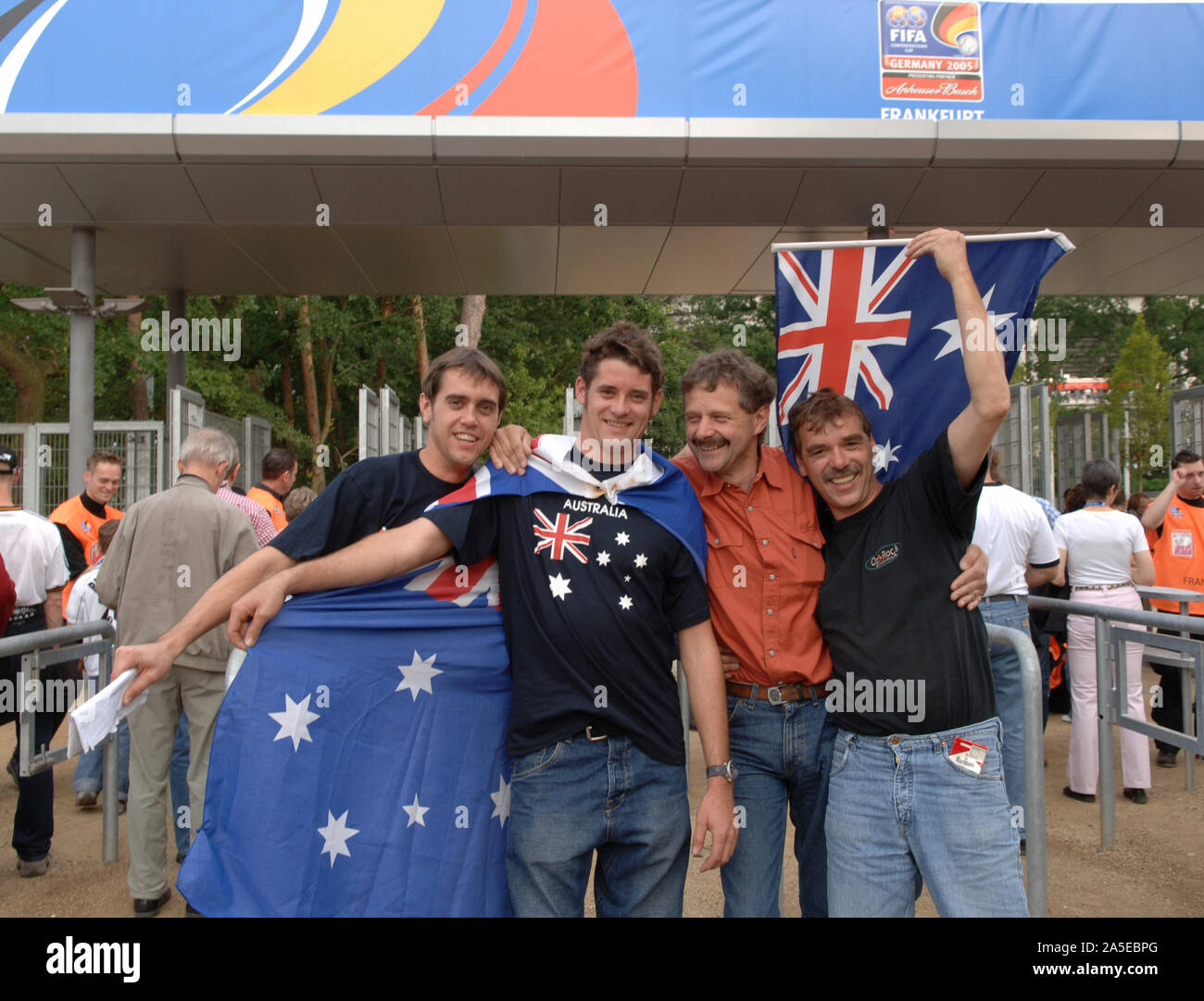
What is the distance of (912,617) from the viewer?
2750 mm

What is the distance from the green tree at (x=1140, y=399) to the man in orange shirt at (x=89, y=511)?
4236 cm

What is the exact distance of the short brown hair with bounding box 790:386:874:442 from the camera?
2898 mm

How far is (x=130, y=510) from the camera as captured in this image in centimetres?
510

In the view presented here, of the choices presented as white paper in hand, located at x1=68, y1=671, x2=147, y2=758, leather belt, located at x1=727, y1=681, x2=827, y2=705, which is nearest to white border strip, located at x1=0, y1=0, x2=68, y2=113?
white paper in hand, located at x1=68, y1=671, x2=147, y2=758

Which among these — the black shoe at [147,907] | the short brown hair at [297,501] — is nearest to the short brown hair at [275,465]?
the short brown hair at [297,501]

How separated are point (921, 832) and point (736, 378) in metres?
1.46

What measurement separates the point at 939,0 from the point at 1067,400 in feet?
206

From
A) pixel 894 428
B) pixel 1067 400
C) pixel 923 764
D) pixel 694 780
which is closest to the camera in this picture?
pixel 923 764

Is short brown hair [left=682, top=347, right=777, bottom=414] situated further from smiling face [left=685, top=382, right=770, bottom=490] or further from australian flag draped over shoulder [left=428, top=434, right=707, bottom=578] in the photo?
australian flag draped over shoulder [left=428, top=434, right=707, bottom=578]

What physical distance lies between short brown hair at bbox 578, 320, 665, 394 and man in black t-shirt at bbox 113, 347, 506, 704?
509 mm

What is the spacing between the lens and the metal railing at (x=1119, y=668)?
15.5 feet

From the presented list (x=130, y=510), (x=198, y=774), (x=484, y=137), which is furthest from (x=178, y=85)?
Answer: (x=198, y=774)

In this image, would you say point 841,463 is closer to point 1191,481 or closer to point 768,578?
point 768,578

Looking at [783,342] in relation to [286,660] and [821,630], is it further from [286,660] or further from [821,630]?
[286,660]
